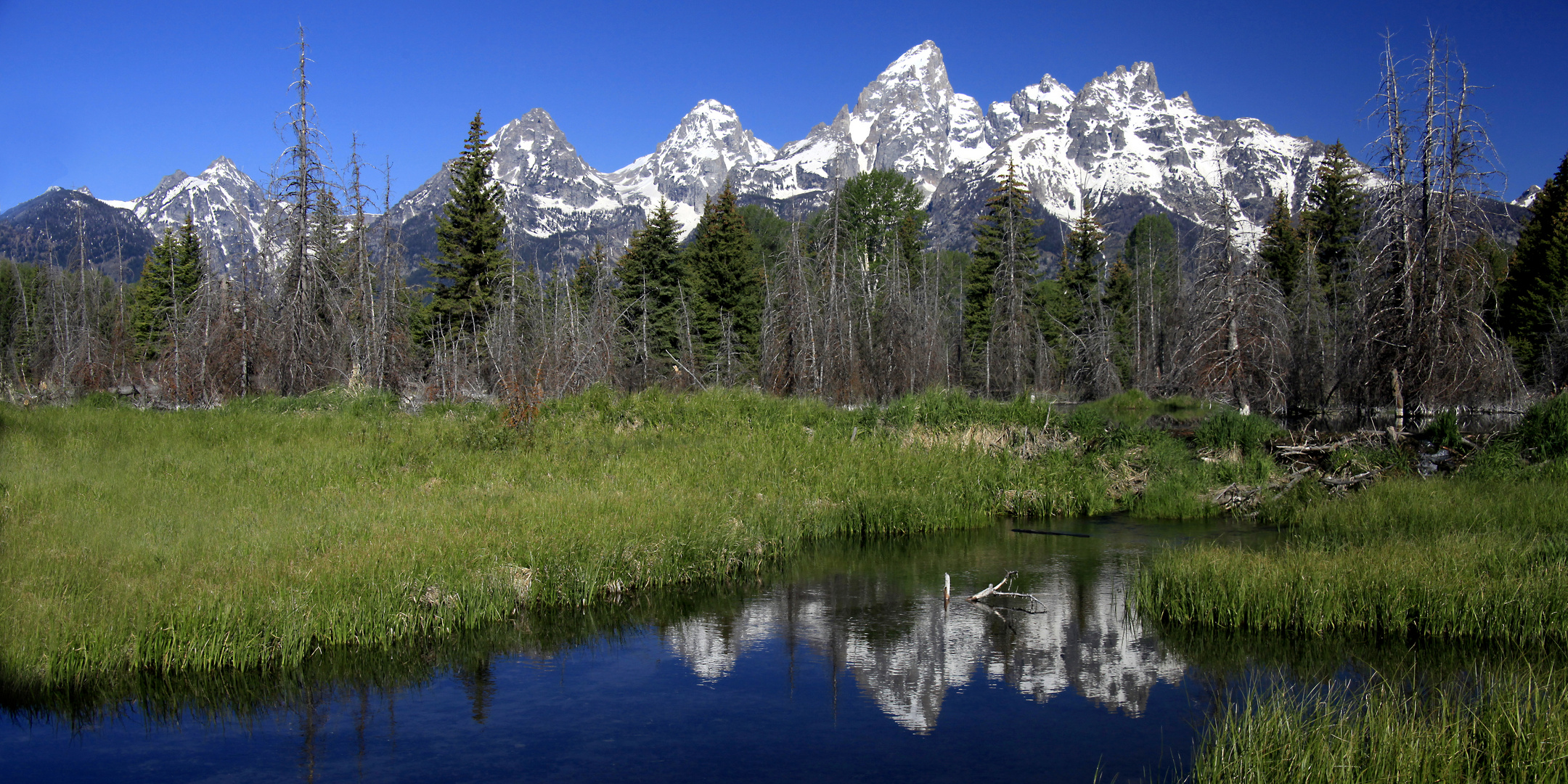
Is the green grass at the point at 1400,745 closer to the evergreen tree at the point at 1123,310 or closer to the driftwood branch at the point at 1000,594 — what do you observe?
the driftwood branch at the point at 1000,594

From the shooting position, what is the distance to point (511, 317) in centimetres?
3441

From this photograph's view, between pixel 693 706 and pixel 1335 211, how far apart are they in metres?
55.7

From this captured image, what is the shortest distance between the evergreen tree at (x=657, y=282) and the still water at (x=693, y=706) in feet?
121

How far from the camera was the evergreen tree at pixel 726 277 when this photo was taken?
51531 mm

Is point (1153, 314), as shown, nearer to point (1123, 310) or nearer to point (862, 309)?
point (1123, 310)

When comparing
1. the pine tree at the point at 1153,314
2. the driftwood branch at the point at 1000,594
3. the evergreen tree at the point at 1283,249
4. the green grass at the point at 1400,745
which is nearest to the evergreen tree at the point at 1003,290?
the pine tree at the point at 1153,314

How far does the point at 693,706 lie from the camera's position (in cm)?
902

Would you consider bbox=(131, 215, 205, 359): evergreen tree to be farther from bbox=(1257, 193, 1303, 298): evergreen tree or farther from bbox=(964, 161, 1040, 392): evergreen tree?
bbox=(1257, 193, 1303, 298): evergreen tree

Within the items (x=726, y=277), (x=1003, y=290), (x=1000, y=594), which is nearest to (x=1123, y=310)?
(x=1003, y=290)

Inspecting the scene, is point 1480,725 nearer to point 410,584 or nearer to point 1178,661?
point 1178,661

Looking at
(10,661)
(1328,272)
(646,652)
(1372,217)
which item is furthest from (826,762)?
(1328,272)

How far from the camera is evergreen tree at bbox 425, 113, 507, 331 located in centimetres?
4266

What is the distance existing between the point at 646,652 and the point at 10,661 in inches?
230

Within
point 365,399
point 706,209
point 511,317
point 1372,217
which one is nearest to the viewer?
point 365,399
